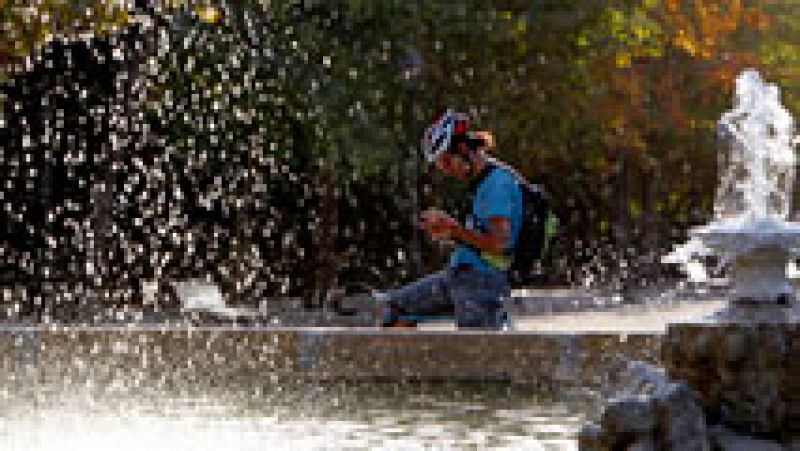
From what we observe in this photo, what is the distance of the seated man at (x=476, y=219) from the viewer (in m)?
A: 12.1

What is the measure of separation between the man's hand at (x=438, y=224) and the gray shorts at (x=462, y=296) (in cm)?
60

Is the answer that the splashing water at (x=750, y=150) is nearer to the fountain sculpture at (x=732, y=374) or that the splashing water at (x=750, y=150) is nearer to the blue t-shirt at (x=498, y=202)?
the blue t-shirt at (x=498, y=202)

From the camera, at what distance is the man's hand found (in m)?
11.8

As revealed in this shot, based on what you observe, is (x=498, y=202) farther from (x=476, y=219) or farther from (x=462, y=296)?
(x=462, y=296)

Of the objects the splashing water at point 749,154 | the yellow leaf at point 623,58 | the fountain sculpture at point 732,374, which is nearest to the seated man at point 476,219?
the fountain sculpture at point 732,374

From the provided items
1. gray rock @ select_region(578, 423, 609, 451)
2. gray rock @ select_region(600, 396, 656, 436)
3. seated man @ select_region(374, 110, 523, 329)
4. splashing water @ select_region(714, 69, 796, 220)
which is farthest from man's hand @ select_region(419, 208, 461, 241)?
splashing water @ select_region(714, 69, 796, 220)

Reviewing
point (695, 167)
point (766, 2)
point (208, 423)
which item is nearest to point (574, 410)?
point (208, 423)

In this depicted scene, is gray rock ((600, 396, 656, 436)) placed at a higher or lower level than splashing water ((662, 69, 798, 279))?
lower

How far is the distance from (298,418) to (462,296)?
66.6 inches

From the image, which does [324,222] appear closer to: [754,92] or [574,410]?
[754,92]

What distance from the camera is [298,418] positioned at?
37.1 ft

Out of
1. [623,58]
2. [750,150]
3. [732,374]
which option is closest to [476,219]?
[732,374]

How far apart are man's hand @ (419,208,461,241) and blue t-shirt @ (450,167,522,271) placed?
0.27 meters

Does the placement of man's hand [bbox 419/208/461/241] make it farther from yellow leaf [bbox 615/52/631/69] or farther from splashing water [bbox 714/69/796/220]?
yellow leaf [bbox 615/52/631/69]
